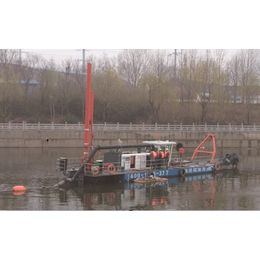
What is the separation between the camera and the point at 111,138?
169 feet

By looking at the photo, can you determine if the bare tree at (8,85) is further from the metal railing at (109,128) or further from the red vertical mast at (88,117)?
the red vertical mast at (88,117)

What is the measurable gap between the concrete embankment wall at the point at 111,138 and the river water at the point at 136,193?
1727 cm

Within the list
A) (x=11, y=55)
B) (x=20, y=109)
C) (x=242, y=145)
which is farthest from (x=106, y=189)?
(x=11, y=55)

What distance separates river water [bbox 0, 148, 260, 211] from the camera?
20375 mm

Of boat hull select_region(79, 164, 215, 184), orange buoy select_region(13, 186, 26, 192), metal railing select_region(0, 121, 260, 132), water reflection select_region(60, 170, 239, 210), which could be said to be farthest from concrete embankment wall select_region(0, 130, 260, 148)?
orange buoy select_region(13, 186, 26, 192)

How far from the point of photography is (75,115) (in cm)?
6588

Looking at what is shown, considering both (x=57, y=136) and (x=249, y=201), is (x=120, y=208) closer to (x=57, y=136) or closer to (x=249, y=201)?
(x=249, y=201)

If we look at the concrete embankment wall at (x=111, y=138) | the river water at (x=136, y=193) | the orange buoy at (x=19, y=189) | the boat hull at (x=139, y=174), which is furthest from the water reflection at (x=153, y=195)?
the concrete embankment wall at (x=111, y=138)

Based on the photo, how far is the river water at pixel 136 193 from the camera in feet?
66.8

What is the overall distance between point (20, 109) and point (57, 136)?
709 inches

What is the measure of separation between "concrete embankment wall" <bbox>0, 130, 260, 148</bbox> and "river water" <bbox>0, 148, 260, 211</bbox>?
17.3m

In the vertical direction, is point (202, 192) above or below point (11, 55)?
below

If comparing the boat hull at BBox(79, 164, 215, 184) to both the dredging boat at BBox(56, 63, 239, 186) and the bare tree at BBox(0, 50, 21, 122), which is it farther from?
the bare tree at BBox(0, 50, 21, 122)

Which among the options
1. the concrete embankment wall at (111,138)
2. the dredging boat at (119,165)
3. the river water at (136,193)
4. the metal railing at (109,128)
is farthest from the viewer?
the metal railing at (109,128)
